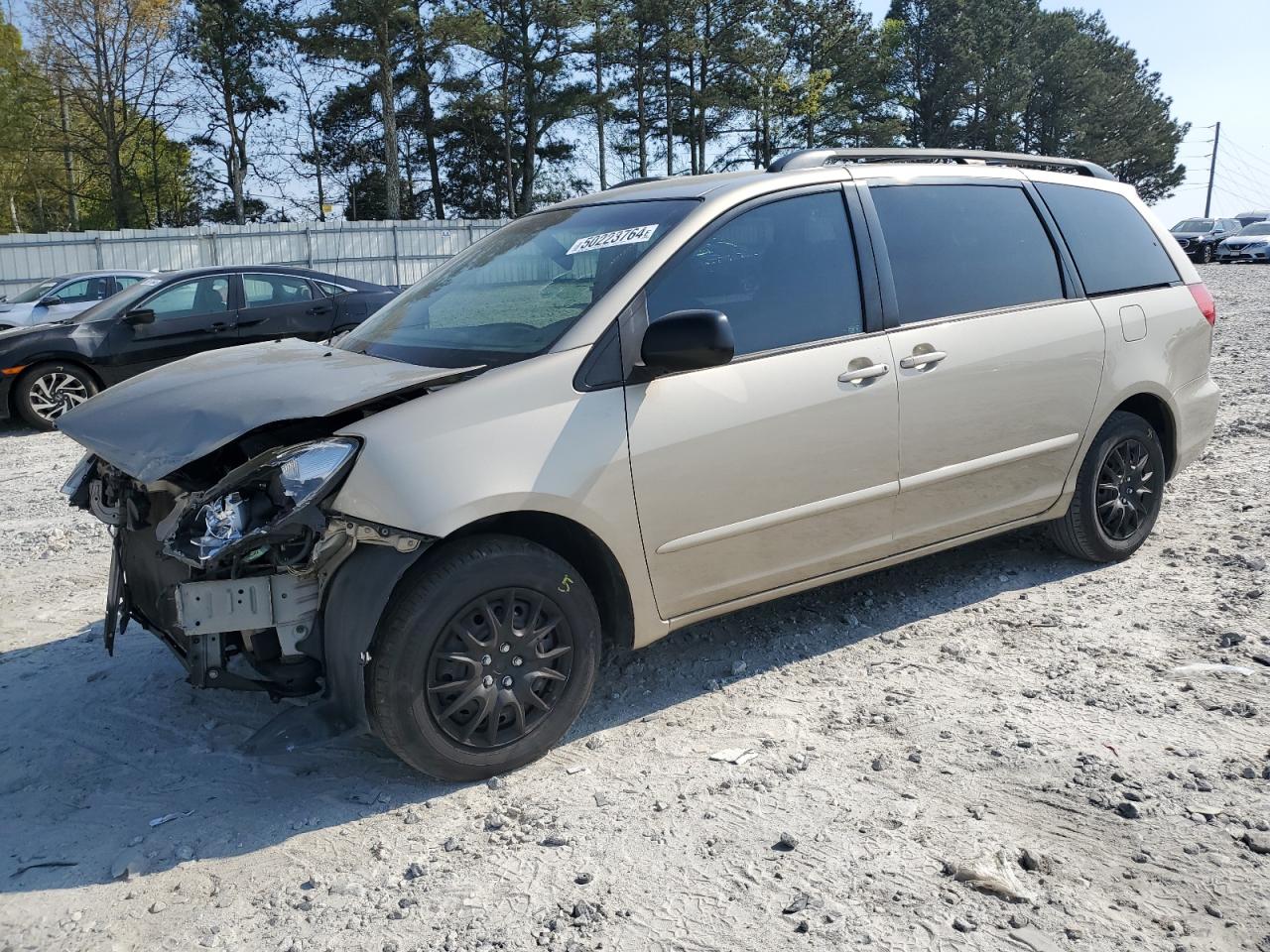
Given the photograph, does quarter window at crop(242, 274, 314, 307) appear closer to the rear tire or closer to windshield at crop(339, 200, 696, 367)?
windshield at crop(339, 200, 696, 367)

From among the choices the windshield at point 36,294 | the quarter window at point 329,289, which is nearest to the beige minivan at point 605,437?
the quarter window at point 329,289

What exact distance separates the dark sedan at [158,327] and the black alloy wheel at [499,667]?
8.25 m

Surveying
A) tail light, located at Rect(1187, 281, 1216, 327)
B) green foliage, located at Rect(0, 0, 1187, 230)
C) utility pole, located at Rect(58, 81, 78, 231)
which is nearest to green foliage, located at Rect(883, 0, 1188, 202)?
green foliage, located at Rect(0, 0, 1187, 230)

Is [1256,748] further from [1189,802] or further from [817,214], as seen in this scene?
[817,214]

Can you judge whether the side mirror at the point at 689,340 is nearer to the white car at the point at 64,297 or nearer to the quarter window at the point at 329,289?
the quarter window at the point at 329,289

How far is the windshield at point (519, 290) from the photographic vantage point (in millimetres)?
3605

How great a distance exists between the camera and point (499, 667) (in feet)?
10.8

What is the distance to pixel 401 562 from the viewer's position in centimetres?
308

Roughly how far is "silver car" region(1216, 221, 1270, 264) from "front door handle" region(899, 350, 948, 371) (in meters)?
37.3

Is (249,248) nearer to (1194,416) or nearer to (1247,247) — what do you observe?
(1194,416)

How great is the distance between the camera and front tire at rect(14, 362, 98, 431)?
410 inches

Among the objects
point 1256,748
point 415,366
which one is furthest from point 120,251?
point 1256,748

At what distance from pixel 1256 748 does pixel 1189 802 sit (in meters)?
0.47

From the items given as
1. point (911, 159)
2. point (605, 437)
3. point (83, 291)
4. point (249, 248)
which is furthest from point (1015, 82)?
point (605, 437)
